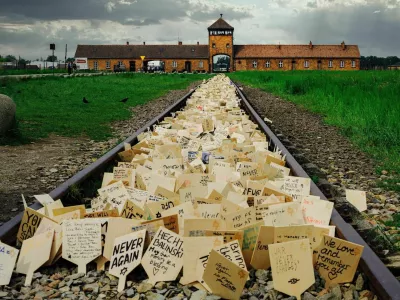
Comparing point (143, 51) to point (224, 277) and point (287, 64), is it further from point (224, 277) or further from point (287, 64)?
point (224, 277)

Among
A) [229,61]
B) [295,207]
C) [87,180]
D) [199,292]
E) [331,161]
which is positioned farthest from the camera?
[229,61]

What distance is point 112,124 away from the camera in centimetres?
984

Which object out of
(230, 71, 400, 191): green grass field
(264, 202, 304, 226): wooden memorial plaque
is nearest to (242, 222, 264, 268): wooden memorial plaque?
(264, 202, 304, 226): wooden memorial plaque

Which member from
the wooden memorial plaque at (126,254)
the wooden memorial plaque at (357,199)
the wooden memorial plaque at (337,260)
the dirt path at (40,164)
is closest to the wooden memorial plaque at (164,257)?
the wooden memorial plaque at (126,254)

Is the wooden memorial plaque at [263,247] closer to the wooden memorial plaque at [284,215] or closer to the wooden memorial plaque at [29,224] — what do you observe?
the wooden memorial plaque at [284,215]

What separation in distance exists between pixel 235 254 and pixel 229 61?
86796mm

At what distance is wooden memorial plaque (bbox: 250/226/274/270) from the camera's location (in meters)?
2.52

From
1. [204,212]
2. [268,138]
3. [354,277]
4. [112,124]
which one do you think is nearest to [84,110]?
[112,124]

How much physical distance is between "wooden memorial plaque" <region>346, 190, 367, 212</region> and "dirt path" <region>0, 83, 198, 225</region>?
2.59 meters

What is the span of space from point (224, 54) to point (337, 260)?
285 feet

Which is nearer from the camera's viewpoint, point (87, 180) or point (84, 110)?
point (87, 180)

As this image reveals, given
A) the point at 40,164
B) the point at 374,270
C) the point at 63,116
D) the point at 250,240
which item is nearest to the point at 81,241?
the point at 250,240

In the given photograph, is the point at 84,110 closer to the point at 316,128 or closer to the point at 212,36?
the point at 316,128

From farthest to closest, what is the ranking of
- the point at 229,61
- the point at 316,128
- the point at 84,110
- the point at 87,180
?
the point at 229,61, the point at 84,110, the point at 316,128, the point at 87,180
